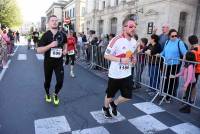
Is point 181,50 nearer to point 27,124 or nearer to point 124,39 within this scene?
point 124,39

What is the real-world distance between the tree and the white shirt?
1569 inches

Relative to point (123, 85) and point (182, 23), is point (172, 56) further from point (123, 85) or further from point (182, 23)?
point (182, 23)

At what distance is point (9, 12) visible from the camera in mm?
41812

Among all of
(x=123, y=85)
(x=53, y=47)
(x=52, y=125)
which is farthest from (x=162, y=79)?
(x=52, y=125)

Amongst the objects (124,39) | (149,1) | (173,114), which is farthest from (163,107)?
(149,1)

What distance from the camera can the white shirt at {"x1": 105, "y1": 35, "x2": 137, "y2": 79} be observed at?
4645 millimetres

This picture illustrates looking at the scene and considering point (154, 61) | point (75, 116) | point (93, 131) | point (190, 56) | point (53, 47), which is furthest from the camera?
point (154, 61)

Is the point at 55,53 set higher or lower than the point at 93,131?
higher

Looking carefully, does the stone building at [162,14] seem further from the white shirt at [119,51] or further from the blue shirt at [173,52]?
the white shirt at [119,51]

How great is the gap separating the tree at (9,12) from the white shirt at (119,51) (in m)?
39.8

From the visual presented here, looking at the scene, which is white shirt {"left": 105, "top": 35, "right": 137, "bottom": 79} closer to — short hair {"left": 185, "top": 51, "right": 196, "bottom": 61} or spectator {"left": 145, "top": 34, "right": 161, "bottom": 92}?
short hair {"left": 185, "top": 51, "right": 196, "bottom": 61}

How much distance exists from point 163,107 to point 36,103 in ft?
10.7

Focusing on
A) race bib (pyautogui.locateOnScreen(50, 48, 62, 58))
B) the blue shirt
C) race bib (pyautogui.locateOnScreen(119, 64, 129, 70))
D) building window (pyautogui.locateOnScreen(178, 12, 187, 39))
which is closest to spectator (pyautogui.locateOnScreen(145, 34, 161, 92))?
the blue shirt

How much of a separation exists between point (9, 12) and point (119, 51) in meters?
41.4
